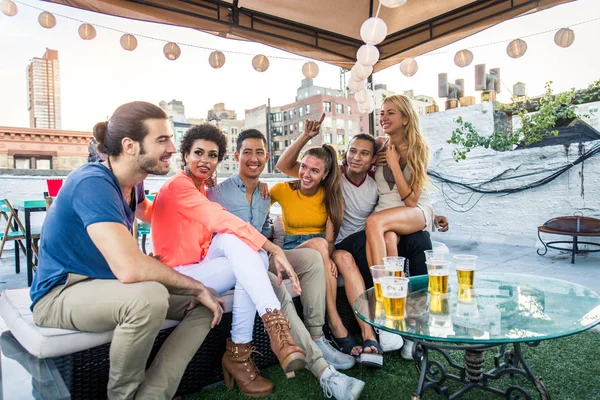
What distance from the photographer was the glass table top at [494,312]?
4.45 feet

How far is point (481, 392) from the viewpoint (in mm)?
1845

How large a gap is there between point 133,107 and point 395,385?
68.3 inches

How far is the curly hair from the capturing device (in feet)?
7.34

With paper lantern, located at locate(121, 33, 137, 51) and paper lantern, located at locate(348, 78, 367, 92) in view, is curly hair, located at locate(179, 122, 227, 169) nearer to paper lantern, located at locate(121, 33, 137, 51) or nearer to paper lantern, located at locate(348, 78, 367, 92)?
paper lantern, located at locate(121, 33, 137, 51)

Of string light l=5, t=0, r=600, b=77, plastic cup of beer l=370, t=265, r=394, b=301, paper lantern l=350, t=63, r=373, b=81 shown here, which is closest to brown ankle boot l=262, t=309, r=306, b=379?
plastic cup of beer l=370, t=265, r=394, b=301

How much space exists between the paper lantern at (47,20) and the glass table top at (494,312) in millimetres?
3303

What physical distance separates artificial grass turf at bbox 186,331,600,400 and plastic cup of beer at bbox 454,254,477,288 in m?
0.52

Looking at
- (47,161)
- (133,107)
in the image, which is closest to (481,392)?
(133,107)

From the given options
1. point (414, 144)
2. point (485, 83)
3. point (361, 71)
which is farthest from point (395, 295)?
point (485, 83)

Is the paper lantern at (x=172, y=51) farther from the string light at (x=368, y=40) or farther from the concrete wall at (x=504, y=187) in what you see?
the concrete wall at (x=504, y=187)

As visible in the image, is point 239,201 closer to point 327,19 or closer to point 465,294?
point 465,294

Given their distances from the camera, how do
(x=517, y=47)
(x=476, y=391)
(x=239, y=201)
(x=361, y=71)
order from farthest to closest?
1. (x=517, y=47)
2. (x=361, y=71)
3. (x=239, y=201)
4. (x=476, y=391)

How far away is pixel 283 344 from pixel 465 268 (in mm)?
852

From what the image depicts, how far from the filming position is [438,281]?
68.7 inches
